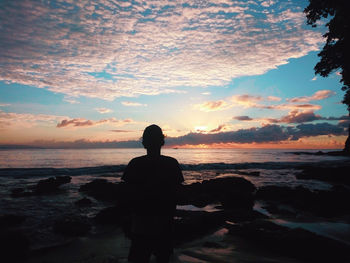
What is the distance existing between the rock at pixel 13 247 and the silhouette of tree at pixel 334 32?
21.1 m

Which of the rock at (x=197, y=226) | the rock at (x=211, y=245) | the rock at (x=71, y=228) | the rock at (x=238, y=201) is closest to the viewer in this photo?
the rock at (x=211, y=245)

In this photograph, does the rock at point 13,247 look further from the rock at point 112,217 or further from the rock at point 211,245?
the rock at point 211,245

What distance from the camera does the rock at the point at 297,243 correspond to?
4680 millimetres

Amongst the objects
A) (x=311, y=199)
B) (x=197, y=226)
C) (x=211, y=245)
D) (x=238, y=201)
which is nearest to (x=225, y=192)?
(x=238, y=201)

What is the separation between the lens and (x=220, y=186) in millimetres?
14203

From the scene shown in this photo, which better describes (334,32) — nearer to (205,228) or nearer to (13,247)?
(205,228)

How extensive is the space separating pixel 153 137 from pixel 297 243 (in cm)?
461

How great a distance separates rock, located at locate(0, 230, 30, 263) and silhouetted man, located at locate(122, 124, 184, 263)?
421 cm

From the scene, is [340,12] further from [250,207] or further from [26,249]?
[26,249]

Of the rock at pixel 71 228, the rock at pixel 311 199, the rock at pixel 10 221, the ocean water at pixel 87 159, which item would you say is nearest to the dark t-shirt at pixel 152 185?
the rock at pixel 71 228

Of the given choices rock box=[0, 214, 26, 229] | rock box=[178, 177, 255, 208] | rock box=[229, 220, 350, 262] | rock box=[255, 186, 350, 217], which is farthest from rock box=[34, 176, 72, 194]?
rock box=[255, 186, 350, 217]

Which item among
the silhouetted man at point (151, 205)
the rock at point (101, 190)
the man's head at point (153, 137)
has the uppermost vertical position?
the man's head at point (153, 137)

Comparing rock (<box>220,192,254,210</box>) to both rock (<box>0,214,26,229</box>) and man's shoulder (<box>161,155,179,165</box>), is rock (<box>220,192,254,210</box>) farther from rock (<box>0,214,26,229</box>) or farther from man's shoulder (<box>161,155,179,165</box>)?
rock (<box>0,214,26,229</box>)

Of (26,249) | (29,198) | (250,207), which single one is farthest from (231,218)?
(29,198)
